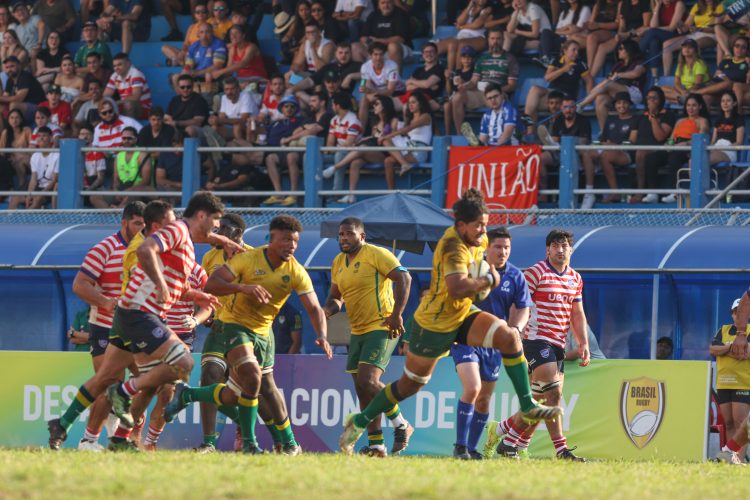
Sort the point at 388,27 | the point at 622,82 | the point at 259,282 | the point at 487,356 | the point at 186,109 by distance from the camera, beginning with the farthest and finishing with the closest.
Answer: the point at 388,27
the point at 186,109
the point at 622,82
the point at 487,356
the point at 259,282

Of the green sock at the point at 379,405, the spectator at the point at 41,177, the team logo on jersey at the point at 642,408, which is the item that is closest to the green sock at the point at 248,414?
the green sock at the point at 379,405

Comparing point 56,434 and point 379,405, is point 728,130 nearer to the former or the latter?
point 379,405

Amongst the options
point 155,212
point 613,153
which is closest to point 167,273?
point 155,212

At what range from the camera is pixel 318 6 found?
24.4m

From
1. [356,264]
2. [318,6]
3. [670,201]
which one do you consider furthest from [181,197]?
[356,264]

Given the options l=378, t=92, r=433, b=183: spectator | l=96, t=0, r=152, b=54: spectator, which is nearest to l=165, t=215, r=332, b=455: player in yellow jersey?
l=378, t=92, r=433, b=183: spectator

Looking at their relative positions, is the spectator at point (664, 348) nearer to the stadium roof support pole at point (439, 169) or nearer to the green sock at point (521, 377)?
the stadium roof support pole at point (439, 169)

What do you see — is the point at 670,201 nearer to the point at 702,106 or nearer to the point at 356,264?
the point at 702,106

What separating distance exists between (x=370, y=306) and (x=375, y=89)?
9829mm

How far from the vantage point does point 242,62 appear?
24.2 m

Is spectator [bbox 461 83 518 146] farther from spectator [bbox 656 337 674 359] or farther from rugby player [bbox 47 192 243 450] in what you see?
rugby player [bbox 47 192 243 450]

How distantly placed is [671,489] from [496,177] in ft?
35.8

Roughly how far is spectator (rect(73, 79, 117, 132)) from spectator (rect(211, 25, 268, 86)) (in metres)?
1.88

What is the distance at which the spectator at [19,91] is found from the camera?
82.3 ft
